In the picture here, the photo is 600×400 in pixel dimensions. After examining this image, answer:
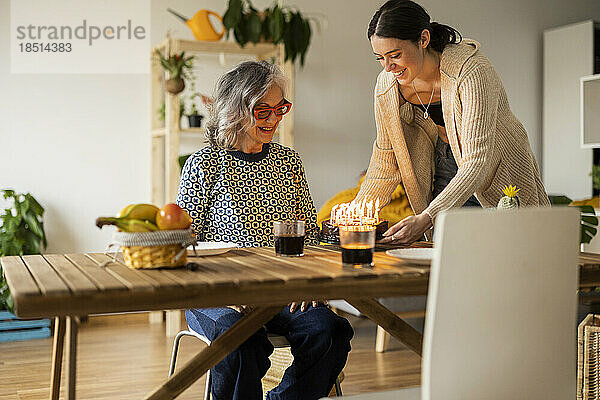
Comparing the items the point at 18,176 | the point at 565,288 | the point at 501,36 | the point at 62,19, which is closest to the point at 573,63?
the point at 501,36

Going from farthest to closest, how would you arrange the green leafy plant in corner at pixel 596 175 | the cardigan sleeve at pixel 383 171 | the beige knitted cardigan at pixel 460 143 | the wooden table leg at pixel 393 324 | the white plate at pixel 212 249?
1. the green leafy plant in corner at pixel 596 175
2. the cardigan sleeve at pixel 383 171
3. the beige knitted cardigan at pixel 460 143
4. the wooden table leg at pixel 393 324
5. the white plate at pixel 212 249

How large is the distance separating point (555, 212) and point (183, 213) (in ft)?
2.57

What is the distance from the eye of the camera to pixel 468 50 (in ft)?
7.79

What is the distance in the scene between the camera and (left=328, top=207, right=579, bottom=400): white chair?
1.36 metres

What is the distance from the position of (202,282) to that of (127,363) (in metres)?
2.46

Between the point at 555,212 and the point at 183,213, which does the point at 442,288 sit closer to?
the point at 555,212

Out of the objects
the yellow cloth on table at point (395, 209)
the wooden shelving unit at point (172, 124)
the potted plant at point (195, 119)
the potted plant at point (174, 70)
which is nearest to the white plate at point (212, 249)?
the yellow cloth on table at point (395, 209)

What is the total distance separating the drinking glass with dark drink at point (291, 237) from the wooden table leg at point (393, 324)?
0.88 ft

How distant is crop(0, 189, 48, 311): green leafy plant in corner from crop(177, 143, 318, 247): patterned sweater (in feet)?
7.32

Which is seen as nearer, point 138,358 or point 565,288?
point 565,288

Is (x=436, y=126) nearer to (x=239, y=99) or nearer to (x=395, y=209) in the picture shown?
(x=239, y=99)

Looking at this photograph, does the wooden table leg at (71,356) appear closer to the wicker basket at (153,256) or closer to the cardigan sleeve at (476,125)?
the wicker basket at (153,256)

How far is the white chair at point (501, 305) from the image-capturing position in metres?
1.36

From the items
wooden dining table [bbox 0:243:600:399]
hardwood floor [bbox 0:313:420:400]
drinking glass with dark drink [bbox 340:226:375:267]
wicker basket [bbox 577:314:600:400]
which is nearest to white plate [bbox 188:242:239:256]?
wooden dining table [bbox 0:243:600:399]
